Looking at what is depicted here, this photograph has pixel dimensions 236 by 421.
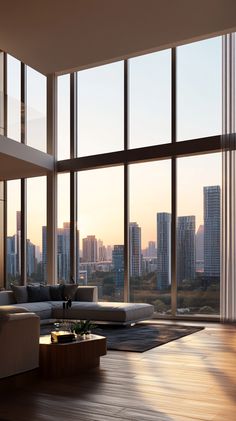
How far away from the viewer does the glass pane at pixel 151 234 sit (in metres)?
10.4

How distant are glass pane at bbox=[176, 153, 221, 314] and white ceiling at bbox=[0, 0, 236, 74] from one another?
2.80 m

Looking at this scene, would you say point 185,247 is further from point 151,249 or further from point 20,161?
point 20,161

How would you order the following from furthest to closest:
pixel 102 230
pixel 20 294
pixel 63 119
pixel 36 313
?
pixel 63 119, pixel 102 230, pixel 20 294, pixel 36 313

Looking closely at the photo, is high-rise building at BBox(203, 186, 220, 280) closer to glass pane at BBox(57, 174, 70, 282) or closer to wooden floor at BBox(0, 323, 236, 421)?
glass pane at BBox(57, 174, 70, 282)

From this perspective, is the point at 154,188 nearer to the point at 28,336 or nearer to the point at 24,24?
the point at 24,24

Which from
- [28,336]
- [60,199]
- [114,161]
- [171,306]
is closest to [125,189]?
[114,161]

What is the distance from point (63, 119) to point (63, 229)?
2.60m

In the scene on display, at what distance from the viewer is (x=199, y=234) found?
10117mm

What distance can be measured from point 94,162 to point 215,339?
17.3 feet

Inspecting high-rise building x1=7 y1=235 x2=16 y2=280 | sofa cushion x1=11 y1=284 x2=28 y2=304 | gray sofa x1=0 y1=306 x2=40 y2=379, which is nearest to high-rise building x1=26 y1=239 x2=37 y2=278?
high-rise building x1=7 y1=235 x2=16 y2=280

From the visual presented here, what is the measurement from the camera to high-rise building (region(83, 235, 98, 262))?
1145 centimetres

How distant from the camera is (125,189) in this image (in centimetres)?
1089

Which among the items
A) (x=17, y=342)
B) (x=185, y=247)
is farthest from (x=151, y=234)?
(x=17, y=342)

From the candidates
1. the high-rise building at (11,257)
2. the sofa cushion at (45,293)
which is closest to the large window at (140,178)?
the high-rise building at (11,257)
